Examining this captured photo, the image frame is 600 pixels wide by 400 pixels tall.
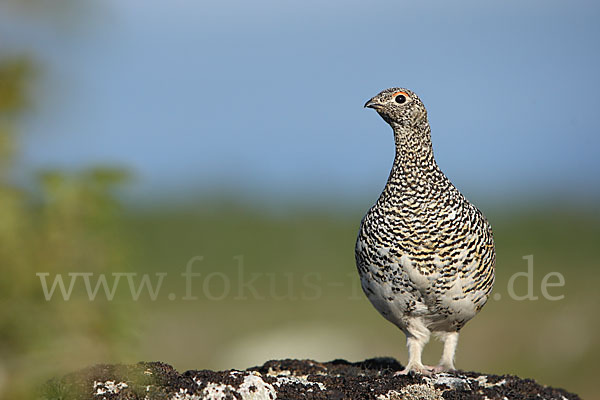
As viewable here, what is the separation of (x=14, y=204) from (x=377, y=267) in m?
4.98

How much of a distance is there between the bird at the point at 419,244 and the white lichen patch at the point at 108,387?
246cm

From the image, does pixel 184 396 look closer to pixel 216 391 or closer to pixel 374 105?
pixel 216 391

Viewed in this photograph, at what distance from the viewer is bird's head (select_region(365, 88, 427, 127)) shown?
258 inches

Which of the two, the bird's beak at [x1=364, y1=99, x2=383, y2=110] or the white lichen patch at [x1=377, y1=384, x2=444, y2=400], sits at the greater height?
the bird's beak at [x1=364, y1=99, x2=383, y2=110]

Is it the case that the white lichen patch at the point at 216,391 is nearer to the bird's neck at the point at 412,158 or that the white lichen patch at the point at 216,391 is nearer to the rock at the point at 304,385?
the rock at the point at 304,385

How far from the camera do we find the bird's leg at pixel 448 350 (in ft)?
22.4

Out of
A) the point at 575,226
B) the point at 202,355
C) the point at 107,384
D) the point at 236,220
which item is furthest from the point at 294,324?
the point at 107,384

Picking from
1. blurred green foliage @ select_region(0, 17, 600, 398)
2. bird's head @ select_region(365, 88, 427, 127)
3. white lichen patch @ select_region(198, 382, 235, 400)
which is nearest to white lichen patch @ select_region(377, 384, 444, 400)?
white lichen patch @ select_region(198, 382, 235, 400)

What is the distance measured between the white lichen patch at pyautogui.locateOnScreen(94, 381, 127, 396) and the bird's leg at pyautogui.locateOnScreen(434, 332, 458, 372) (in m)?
3.20

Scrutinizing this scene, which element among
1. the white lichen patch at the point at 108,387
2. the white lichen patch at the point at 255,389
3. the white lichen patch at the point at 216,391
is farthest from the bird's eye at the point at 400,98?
the white lichen patch at the point at 108,387

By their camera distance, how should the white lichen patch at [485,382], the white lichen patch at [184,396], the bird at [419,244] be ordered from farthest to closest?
the bird at [419,244] → the white lichen patch at [485,382] → the white lichen patch at [184,396]

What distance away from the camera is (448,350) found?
700 cm

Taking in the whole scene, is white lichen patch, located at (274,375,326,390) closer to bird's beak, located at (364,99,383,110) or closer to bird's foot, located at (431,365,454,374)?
bird's foot, located at (431,365,454,374)

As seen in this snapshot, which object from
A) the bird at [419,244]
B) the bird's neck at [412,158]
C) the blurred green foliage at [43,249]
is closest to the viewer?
the blurred green foliage at [43,249]
